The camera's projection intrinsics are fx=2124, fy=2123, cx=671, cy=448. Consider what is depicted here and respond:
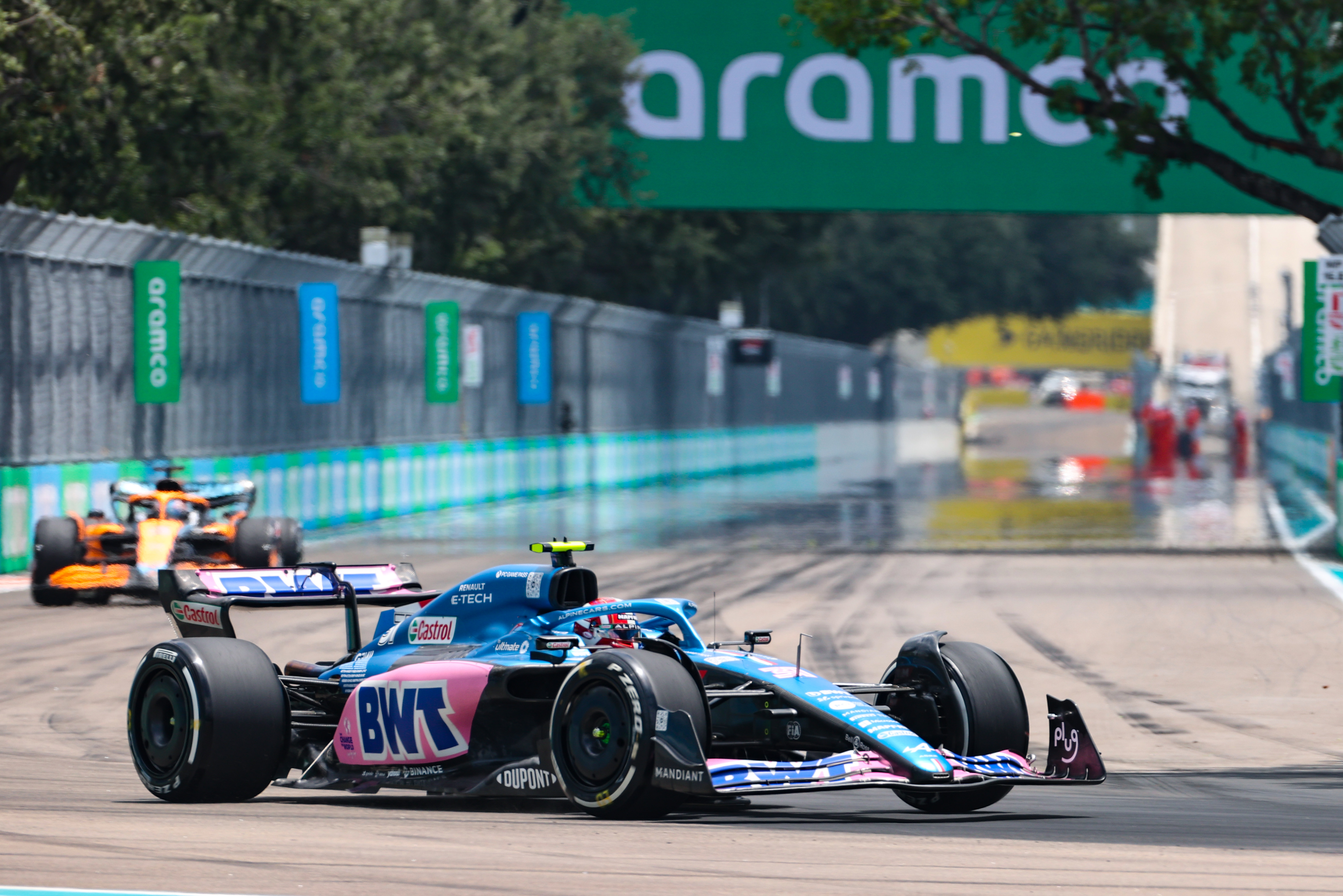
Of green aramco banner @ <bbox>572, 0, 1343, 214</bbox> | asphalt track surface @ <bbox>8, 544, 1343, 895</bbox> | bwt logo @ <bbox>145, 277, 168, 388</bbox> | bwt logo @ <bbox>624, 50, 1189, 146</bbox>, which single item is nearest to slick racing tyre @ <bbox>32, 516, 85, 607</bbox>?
asphalt track surface @ <bbox>8, 544, 1343, 895</bbox>

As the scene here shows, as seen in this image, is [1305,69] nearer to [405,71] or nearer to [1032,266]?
[405,71]

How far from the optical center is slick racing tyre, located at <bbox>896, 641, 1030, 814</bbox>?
8.00 m

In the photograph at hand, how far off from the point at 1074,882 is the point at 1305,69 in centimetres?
933

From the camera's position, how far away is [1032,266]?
77.5m

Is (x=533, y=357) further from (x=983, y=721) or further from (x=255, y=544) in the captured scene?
(x=983, y=721)

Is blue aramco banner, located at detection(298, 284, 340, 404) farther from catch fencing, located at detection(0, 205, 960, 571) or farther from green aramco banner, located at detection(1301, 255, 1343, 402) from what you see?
green aramco banner, located at detection(1301, 255, 1343, 402)

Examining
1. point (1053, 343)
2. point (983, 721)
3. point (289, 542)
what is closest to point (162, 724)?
point (983, 721)

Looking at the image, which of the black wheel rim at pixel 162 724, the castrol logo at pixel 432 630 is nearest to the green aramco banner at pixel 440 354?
the castrol logo at pixel 432 630

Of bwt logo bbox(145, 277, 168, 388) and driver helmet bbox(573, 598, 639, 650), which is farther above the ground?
→ bwt logo bbox(145, 277, 168, 388)

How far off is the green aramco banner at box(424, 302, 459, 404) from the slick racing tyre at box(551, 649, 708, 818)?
80.1 feet

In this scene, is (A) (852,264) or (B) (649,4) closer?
(B) (649,4)

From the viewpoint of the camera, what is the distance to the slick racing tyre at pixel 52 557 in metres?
17.2

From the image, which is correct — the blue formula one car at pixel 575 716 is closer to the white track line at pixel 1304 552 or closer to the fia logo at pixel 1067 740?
the fia logo at pixel 1067 740

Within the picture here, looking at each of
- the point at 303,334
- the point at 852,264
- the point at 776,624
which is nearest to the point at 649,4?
the point at 303,334
